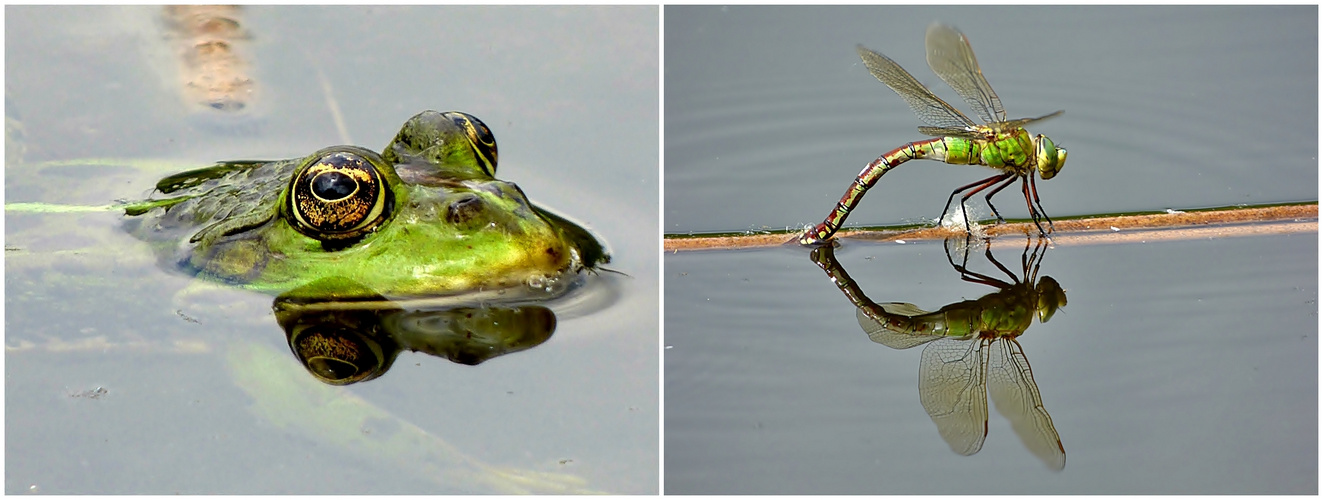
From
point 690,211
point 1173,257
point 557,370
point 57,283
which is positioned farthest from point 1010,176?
point 57,283

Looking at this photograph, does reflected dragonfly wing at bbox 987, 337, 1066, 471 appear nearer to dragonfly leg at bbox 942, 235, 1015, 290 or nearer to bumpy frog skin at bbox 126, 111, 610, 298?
dragonfly leg at bbox 942, 235, 1015, 290

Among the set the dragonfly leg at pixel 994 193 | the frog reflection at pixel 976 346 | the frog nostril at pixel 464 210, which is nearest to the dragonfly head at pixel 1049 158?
the dragonfly leg at pixel 994 193

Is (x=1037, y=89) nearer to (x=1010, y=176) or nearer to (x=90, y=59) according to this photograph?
(x=1010, y=176)

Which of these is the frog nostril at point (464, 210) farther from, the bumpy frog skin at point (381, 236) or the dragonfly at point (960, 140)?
the dragonfly at point (960, 140)

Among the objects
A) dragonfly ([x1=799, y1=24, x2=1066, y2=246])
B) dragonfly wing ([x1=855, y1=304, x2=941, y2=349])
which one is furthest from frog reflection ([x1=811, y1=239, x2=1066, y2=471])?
dragonfly ([x1=799, y1=24, x2=1066, y2=246])

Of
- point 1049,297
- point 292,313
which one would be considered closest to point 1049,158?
point 1049,297

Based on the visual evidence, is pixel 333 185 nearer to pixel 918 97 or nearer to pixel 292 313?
pixel 292 313

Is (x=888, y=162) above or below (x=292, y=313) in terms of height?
above
